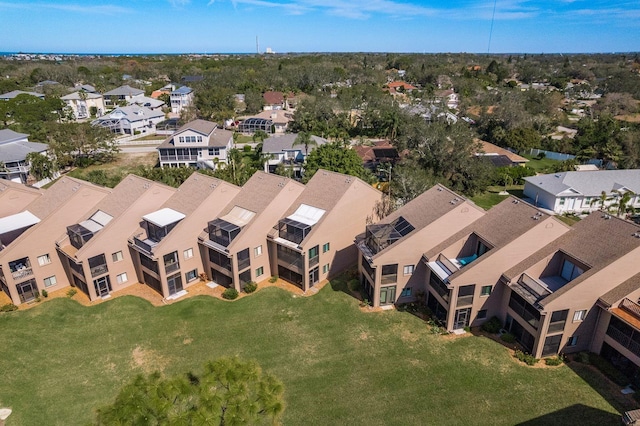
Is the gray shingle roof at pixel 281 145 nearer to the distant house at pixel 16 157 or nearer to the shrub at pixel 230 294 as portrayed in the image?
the shrub at pixel 230 294

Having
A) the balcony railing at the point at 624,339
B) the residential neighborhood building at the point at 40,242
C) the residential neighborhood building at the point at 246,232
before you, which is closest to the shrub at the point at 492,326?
the balcony railing at the point at 624,339

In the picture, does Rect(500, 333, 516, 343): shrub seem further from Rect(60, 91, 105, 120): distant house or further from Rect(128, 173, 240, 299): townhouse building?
Rect(60, 91, 105, 120): distant house

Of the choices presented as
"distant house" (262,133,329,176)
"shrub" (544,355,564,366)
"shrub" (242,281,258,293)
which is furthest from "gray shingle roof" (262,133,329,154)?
"shrub" (544,355,564,366)

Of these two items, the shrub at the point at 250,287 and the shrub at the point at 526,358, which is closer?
the shrub at the point at 526,358

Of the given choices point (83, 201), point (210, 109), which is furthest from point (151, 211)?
point (210, 109)

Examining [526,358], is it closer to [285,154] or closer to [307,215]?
[307,215]

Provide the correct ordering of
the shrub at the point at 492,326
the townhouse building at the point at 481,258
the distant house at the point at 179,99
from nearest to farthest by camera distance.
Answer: the townhouse building at the point at 481,258
the shrub at the point at 492,326
the distant house at the point at 179,99
